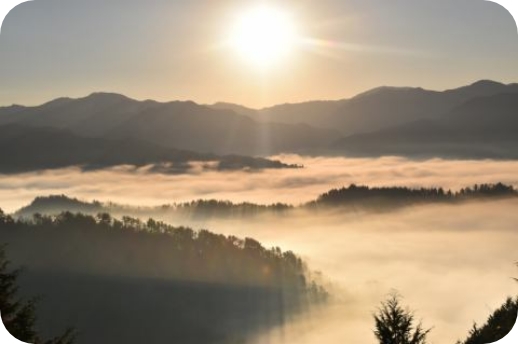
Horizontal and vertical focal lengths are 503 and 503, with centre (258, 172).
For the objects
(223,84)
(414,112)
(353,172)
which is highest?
(223,84)

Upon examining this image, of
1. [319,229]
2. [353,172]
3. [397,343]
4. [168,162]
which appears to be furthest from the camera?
[168,162]

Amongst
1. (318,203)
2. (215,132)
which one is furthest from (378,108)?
(215,132)

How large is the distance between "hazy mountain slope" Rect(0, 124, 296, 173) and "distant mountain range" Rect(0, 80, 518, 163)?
22mm

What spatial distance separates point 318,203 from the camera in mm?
7184

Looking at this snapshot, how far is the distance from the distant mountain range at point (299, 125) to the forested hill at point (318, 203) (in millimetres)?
606

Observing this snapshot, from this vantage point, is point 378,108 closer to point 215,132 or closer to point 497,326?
point 215,132

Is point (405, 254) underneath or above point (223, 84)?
underneath

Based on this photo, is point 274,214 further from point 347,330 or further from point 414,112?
point 414,112

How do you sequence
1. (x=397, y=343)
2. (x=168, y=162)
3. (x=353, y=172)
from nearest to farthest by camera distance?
(x=397, y=343) < (x=353, y=172) < (x=168, y=162)

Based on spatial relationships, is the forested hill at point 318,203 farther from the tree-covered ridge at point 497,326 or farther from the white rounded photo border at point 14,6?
the white rounded photo border at point 14,6

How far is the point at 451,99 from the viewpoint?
23.6 ft

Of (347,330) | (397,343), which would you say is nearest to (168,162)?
(347,330)

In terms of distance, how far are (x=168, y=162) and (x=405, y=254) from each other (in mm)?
3837

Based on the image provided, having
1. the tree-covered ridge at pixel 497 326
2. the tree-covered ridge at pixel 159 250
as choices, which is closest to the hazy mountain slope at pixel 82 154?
the tree-covered ridge at pixel 159 250
